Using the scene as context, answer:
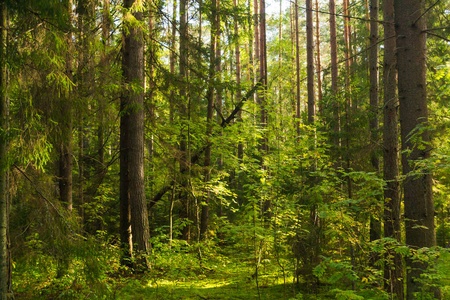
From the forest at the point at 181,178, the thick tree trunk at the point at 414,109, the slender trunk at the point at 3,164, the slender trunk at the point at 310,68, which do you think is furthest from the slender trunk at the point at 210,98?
the slender trunk at the point at 3,164

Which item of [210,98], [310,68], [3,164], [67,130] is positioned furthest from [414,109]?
[310,68]

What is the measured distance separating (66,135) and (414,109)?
5.42 m

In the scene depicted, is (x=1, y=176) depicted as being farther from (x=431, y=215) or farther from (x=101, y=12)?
(x=431, y=215)

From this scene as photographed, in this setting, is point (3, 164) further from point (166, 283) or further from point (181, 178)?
point (181, 178)

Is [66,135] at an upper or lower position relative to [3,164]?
upper

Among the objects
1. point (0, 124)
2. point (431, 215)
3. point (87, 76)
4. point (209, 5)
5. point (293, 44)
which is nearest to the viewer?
point (0, 124)

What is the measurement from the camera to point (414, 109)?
175 inches

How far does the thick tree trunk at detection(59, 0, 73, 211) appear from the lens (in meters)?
4.81

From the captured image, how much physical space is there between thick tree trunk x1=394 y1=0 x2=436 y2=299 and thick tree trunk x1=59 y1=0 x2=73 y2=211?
5.07 metres

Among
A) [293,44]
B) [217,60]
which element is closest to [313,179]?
[217,60]

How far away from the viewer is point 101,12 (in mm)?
6152

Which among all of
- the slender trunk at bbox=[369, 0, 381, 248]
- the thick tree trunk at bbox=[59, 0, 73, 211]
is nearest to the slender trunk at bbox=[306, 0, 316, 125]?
the slender trunk at bbox=[369, 0, 381, 248]

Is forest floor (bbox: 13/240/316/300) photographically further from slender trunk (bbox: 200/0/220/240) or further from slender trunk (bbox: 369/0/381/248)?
slender trunk (bbox: 369/0/381/248)

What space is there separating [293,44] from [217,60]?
64.0 ft
